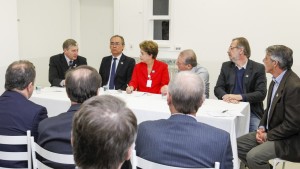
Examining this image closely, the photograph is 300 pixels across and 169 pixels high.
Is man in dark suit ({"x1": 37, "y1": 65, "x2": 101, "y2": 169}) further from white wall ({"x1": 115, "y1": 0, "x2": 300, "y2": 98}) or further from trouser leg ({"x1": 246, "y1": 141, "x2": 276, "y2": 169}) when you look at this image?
white wall ({"x1": 115, "y1": 0, "x2": 300, "y2": 98})

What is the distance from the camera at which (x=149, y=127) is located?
182cm

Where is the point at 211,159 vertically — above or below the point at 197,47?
below

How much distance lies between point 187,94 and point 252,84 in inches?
84.3

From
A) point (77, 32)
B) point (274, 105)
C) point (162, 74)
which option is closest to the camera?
point (274, 105)

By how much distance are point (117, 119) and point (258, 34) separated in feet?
15.1

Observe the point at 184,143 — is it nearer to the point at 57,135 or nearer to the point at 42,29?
the point at 57,135

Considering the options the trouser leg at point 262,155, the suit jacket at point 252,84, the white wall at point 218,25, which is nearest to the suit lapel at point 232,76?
the suit jacket at point 252,84

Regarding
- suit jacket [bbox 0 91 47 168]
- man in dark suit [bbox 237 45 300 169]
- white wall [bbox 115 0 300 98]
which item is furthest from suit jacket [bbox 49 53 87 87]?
man in dark suit [bbox 237 45 300 169]

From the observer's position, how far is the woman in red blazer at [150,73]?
4.40 m

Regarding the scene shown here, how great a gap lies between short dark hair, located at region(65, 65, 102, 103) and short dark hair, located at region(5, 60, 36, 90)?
1.54 feet

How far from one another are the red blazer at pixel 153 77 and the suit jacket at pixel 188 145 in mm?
2630

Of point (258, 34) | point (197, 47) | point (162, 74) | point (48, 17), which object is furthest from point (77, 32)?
point (258, 34)

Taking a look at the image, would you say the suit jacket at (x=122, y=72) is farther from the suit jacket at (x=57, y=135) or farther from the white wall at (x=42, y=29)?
the suit jacket at (x=57, y=135)

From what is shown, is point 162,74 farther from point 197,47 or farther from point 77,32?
point 77,32
